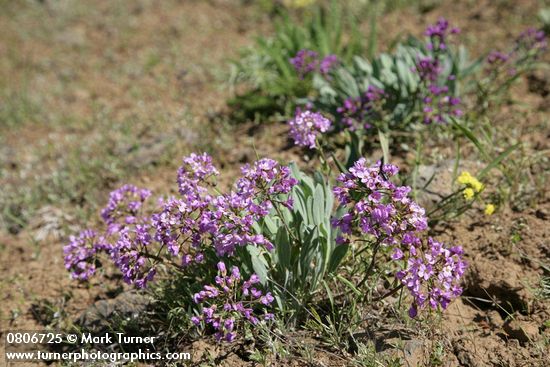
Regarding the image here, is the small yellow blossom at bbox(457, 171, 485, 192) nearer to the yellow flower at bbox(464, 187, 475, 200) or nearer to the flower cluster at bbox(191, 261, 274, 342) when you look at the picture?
the yellow flower at bbox(464, 187, 475, 200)

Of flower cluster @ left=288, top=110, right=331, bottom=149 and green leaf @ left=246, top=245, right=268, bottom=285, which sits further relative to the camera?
flower cluster @ left=288, top=110, right=331, bottom=149

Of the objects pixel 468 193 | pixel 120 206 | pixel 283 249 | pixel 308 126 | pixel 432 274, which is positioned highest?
pixel 308 126

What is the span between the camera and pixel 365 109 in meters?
4.18

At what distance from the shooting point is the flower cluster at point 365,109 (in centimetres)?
408

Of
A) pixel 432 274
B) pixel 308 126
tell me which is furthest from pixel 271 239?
pixel 432 274

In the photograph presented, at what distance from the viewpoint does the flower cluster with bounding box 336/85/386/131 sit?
13.4 feet

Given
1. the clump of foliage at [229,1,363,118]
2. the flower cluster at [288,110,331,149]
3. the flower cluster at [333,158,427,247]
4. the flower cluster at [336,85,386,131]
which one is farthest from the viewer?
the clump of foliage at [229,1,363,118]

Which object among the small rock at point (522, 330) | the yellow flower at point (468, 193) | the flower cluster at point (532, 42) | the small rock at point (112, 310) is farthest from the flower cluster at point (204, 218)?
the flower cluster at point (532, 42)

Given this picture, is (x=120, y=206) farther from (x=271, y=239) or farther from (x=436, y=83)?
(x=436, y=83)

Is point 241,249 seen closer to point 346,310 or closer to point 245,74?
point 346,310

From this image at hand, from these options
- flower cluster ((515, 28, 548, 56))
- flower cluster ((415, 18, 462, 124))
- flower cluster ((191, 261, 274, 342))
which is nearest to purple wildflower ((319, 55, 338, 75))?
flower cluster ((415, 18, 462, 124))

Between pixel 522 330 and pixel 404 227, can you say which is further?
pixel 522 330

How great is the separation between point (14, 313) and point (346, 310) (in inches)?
101

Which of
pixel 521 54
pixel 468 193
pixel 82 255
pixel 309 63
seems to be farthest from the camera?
pixel 521 54
